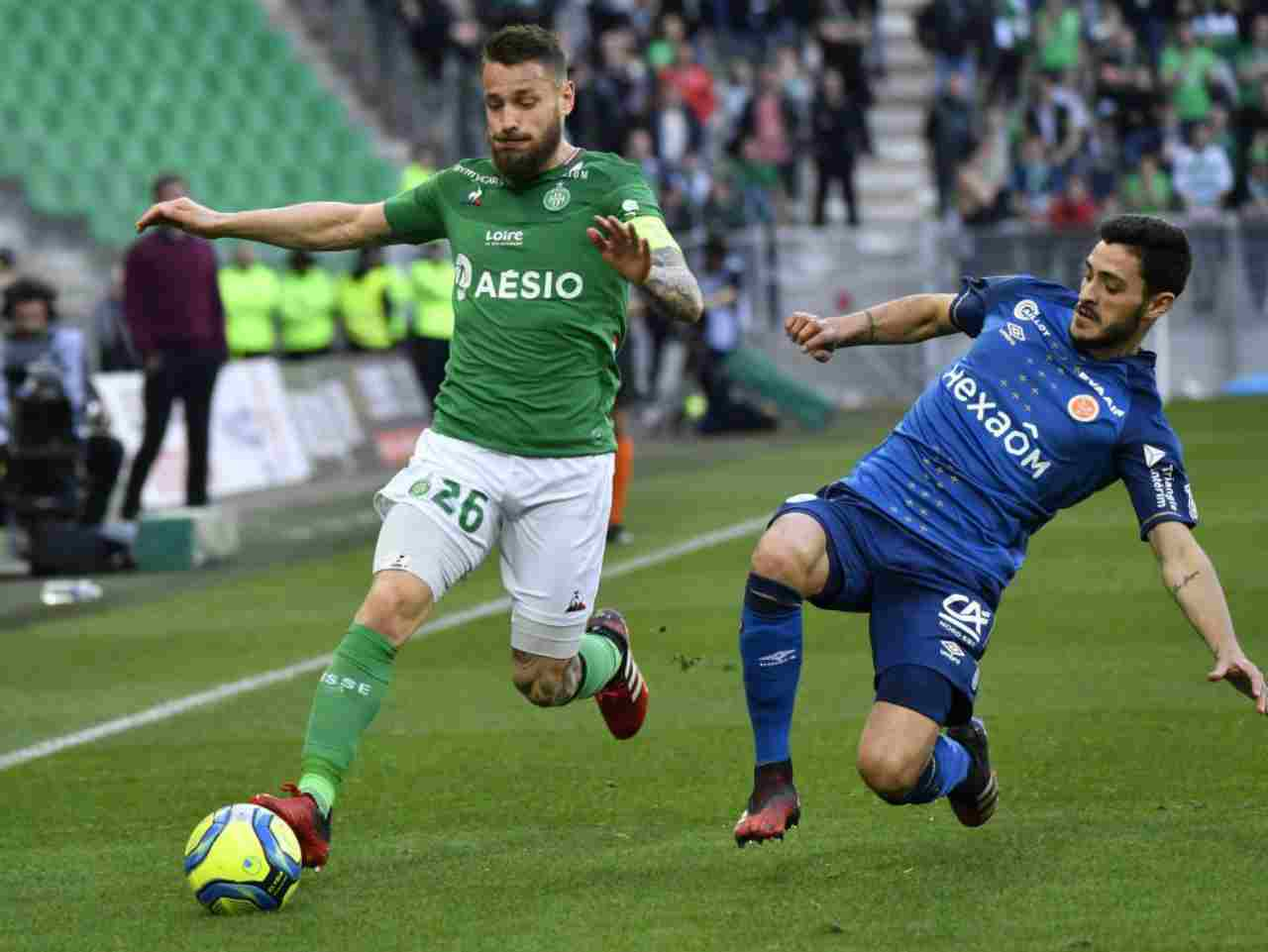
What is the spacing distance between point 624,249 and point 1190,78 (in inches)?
884

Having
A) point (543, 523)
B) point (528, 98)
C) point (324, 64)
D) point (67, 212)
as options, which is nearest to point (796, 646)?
point (543, 523)

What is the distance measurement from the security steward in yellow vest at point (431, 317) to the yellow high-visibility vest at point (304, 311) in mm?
1565

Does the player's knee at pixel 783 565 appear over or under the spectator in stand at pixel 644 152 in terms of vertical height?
over

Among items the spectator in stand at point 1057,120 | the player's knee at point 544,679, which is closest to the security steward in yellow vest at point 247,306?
the spectator in stand at point 1057,120

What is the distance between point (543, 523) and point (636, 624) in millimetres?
4795

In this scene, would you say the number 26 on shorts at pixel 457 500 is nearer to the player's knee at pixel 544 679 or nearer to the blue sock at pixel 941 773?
the player's knee at pixel 544 679

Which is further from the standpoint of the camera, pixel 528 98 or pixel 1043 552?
pixel 1043 552

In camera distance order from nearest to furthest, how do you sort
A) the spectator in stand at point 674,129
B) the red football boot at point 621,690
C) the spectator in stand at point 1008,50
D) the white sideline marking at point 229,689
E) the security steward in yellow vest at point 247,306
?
the red football boot at point 621,690 < the white sideline marking at point 229,689 < the security steward in yellow vest at point 247,306 < the spectator in stand at point 674,129 < the spectator in stand at point 1008,50

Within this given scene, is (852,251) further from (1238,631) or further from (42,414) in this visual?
(1238,631)

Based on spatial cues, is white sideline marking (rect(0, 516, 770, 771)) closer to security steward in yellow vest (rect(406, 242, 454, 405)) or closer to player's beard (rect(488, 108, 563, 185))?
security steward in yellow vest (rect(406, 242, 454, 405))

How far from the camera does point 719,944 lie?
5.78 meters

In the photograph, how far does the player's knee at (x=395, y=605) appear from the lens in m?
6.62

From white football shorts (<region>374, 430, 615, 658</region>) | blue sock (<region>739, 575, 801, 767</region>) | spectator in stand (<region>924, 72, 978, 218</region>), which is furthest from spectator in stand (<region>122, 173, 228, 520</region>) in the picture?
spectator in stand (<region>924, 72, 978, 218</region>)

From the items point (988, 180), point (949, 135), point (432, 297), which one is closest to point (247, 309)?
point (432, 297)
